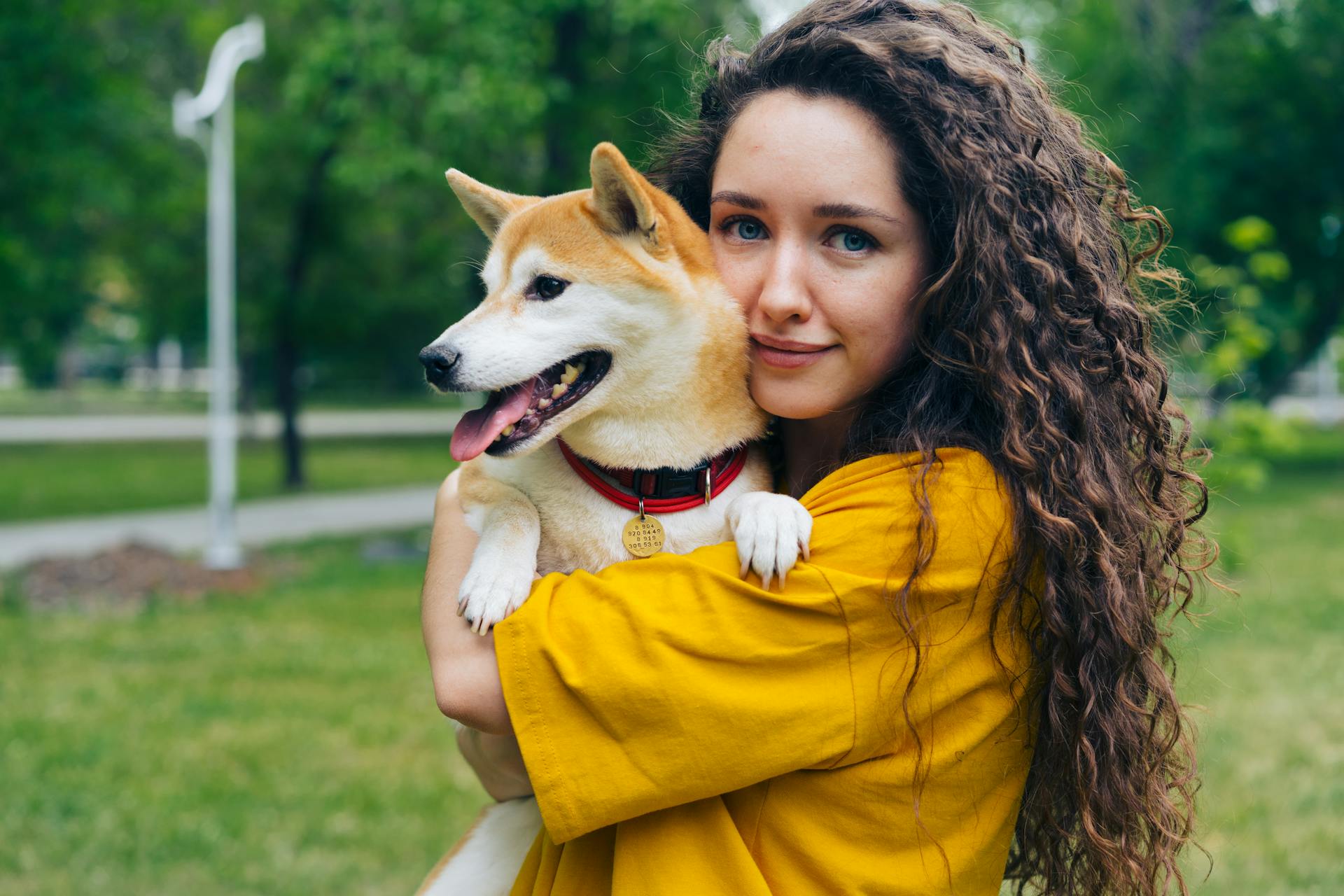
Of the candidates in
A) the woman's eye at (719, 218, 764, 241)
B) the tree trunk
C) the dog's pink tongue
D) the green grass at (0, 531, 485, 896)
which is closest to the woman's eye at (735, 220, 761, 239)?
the woman's eye at (719, 218, 764, 241)

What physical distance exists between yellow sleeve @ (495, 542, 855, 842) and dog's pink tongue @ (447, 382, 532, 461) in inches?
15.8

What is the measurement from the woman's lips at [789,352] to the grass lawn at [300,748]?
1.07 metres

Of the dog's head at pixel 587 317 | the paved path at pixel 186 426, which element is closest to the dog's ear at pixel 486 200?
the dog's head at pixel 587 317

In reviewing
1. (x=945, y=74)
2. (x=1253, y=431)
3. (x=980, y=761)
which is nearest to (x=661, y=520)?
(x=980, y=761)

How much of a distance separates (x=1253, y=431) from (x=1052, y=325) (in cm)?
717

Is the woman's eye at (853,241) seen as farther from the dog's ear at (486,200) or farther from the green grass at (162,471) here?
the green grass at (162,471)

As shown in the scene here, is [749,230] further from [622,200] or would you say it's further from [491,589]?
[491,589]

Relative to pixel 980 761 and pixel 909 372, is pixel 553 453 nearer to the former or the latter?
pixel 909 372

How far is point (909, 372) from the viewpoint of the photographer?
2.01 metres

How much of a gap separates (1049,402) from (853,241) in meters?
0.40

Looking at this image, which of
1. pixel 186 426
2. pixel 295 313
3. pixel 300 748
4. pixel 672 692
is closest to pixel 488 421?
pixel 672 692

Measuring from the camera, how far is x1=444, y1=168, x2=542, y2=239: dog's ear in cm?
246

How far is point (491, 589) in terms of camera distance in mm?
1858

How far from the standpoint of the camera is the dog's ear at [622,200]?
7.06ft
